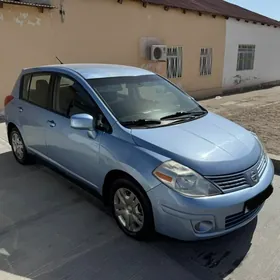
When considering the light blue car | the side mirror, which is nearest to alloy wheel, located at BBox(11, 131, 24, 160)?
the light blue car

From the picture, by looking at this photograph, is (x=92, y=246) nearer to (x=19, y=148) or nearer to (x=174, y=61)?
(x=19, y=148)

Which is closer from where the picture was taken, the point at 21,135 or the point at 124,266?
the point at 124,266

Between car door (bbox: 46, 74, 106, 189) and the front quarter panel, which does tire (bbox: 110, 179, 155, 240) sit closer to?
the front quarter panel

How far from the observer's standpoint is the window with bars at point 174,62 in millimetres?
11602

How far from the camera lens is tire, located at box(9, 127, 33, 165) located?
14.8 ft

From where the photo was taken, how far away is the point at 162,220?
2.54 m

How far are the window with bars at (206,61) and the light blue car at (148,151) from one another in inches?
376

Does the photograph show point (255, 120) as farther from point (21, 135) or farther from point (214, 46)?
point (214, 46)

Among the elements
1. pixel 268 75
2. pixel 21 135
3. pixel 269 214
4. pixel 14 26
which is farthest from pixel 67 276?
pixel 268 75

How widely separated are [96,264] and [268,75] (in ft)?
56.8

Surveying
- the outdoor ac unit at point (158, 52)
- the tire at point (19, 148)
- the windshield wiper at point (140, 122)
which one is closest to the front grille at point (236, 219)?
the windshield wiper at point (140, 122)

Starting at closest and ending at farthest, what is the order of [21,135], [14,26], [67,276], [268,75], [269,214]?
1. [67,276]
2. [269,214]
3. [21,135]
4. [14,26]
5. [268,75]

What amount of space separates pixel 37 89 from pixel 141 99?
1.66 meters

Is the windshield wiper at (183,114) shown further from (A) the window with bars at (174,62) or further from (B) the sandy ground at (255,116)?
(A) the window with bars at (174,62)
